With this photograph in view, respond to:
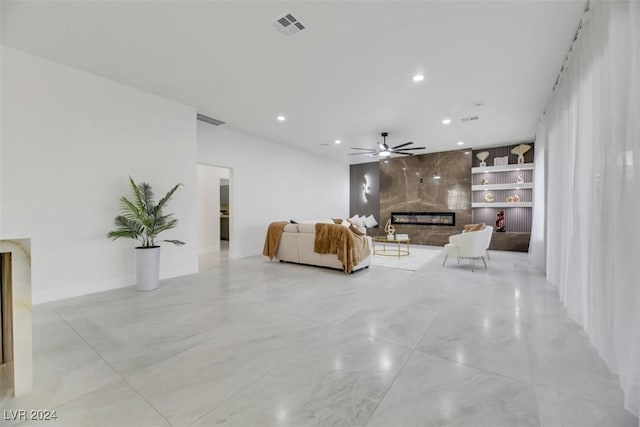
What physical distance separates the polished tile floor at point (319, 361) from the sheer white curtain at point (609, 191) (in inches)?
10.8

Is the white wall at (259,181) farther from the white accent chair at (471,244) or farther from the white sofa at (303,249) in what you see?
the white accent chair at (471,244)

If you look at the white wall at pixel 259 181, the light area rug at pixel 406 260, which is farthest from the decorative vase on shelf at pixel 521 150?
the white wall at pixel 259 181

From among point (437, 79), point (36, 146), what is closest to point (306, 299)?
point (437, 79)

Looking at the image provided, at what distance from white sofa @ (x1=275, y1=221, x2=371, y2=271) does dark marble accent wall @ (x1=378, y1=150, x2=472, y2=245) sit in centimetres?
442

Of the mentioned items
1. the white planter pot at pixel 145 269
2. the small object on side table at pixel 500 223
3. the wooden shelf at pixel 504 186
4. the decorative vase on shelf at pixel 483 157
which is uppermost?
the decorative vase on shelf at pixel 483 157

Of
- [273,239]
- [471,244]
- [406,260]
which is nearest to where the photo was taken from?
[471,244]

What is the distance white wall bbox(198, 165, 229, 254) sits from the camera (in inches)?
294

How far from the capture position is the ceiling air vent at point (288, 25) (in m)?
2.66

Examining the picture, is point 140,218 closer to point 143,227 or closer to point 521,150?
point 143,227

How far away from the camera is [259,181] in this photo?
704cm

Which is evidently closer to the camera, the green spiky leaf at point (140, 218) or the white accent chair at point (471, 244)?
the green spiky leaf at point (140, 218)

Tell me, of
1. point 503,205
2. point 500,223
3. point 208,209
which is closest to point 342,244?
point 208,209

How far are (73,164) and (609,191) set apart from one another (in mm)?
5688

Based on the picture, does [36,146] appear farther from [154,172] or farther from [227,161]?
[227,161]
